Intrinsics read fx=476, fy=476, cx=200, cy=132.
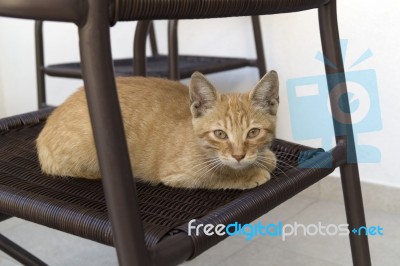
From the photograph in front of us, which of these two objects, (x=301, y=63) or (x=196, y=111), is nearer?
(x=196, y=111)

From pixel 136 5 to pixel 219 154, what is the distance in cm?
36

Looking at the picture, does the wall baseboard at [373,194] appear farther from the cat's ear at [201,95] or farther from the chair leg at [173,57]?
the cat's ear at [201,95]

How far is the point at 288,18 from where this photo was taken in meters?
1.62

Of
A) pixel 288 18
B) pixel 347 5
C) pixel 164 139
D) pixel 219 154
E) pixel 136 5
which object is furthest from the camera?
pixel 288 18

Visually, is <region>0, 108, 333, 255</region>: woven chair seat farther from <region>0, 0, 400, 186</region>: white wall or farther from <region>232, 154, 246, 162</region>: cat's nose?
<region>0, 0, 400, 186</region>: white wall

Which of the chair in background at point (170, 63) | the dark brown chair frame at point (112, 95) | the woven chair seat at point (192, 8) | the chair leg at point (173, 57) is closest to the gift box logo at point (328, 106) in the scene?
the chair in background at point (170, 63)

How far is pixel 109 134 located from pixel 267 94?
0.43m

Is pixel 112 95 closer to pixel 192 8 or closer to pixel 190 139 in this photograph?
pixel 192 8

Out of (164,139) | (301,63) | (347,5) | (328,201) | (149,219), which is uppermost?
(347,5)

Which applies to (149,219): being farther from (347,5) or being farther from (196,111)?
(347,5)

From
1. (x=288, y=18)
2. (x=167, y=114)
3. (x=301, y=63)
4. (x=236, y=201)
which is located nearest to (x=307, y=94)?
(x=301, y=63)

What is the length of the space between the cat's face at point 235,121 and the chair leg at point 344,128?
108 millimetres

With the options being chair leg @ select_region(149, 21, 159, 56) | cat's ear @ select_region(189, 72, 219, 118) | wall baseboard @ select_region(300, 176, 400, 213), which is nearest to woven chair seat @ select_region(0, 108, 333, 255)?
cat's ear @ select_region(189, 72, 219, 118)

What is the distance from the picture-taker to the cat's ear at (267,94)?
0.83 m
